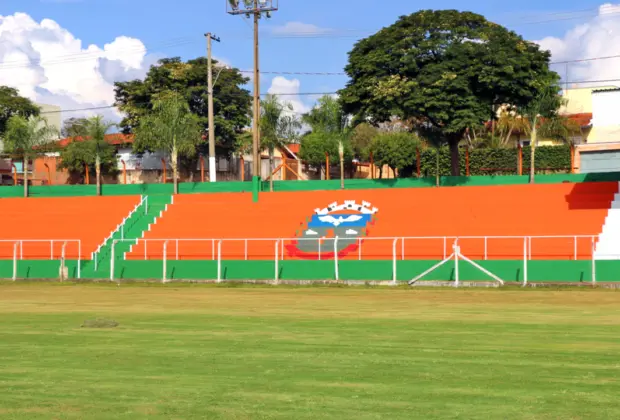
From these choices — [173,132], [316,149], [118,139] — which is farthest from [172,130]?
[118,139]

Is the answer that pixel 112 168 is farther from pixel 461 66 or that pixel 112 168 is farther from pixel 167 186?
pixel 461 66

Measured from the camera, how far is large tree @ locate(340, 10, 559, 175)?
167 feet

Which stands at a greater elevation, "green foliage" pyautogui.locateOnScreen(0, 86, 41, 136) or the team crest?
"green foliage" pyautogui.locateOnScreen(0, 86, 41, 136)

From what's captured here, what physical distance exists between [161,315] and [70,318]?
7.20ft

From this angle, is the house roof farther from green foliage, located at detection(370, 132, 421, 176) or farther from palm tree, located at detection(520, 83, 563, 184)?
palm tree, located at detection(520, 83, 563, 184)

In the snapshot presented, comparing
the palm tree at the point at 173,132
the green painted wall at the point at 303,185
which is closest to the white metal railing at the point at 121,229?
the palm tree at the point at 173,132

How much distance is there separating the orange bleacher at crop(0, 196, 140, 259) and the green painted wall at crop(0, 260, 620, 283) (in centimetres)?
154

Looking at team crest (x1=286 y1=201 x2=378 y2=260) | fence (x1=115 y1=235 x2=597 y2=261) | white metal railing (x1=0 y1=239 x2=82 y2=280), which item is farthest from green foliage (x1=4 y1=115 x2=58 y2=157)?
team crest (x1=286 y1=201 x2=378 y2=260)

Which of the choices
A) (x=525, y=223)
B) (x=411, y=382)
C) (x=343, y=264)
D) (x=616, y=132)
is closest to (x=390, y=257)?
(x=343, y=264)

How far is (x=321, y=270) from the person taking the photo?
33.6 m

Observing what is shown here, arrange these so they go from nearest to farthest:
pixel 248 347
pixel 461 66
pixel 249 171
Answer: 1. pixel 248 347
2. pixel 461 66
3. pixel 249 171

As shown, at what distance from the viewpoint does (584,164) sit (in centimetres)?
5906

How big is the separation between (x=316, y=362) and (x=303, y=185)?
137 ft

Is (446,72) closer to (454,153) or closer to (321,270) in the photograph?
(454,153)
